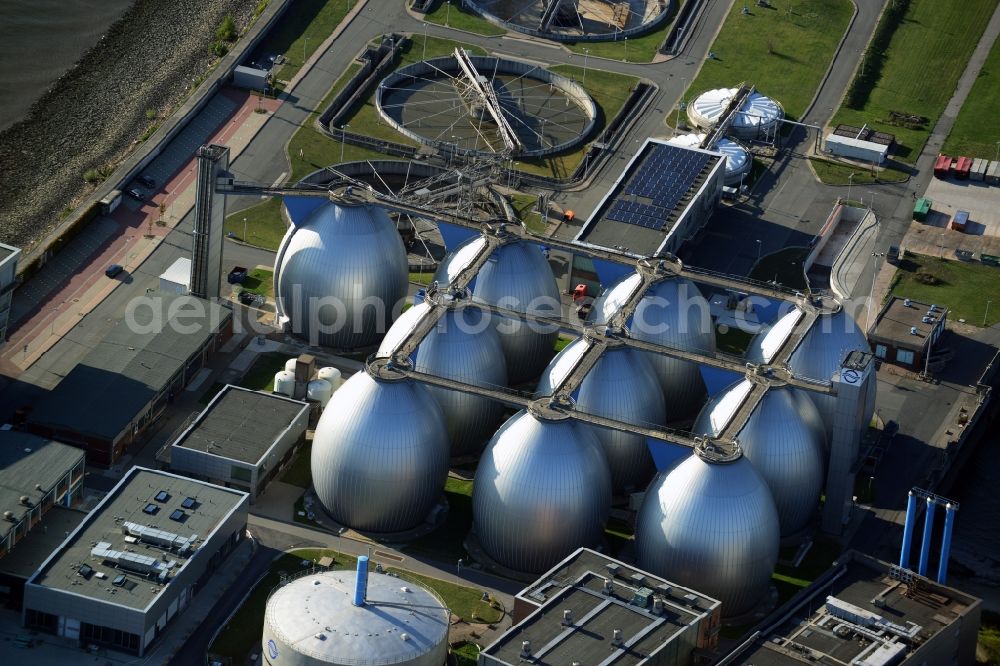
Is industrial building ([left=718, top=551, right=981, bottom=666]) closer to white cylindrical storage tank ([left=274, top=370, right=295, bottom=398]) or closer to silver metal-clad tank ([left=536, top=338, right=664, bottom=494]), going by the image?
silver metal-clad tank ([left=536, top=338, right=664, bottom=494])

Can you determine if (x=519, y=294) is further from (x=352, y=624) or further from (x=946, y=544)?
(x=352, y=624)

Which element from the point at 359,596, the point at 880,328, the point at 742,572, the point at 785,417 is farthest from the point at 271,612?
the point at 880,328

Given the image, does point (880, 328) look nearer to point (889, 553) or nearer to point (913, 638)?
point (889, 553)

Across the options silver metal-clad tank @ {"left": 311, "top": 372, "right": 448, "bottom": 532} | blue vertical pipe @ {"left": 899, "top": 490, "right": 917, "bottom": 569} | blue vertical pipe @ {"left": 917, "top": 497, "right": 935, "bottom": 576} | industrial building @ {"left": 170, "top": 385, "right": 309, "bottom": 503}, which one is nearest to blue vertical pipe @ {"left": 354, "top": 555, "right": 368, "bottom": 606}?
silver metal-clad tank @ {"left": 311, "top": 372, "right": 448, "bottom": 532}

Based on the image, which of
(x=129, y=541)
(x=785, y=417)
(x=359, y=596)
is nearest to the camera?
(x=359, y=596)

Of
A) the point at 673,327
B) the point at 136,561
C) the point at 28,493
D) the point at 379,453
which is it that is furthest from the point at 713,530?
the point at 28,493

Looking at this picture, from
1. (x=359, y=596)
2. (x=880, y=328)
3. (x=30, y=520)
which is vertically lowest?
(x=30, y=520)

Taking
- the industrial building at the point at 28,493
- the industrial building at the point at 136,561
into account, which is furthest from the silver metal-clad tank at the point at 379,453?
the industrial building at the point at 28,493
